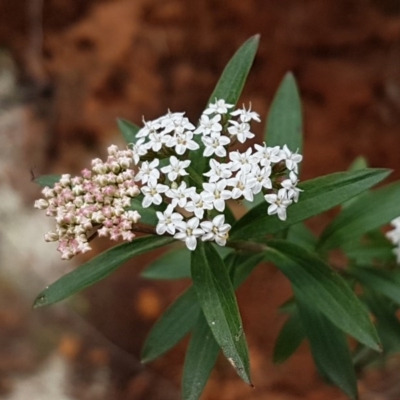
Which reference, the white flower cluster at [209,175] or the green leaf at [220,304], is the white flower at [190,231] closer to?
the white flower cluster at [209,175]

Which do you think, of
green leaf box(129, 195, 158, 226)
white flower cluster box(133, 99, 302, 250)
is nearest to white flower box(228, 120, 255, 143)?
white flower cluster box(133, 99, 302, 250)

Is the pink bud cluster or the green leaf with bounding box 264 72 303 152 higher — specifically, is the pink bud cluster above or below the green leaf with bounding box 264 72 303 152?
below

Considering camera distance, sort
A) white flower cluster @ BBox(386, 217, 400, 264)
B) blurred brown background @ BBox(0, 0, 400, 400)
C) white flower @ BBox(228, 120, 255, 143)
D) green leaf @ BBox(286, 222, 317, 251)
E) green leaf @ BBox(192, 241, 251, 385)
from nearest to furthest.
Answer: green leaf @ BBox(192, 241, 251, 385) → white flower @ BBox(228, 120, 255, 143) → white flower cluster @ BBox(386, 217, 400, 264) → green leaf @ BBox(286, 222, 317, 251) → blurred brown background @ BBox(0, 0, 400, 400)

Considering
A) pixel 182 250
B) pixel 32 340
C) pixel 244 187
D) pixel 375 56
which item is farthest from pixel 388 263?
pixel 32 340

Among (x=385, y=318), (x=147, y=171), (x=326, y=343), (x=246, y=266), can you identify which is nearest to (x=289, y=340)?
(x=326, y=343)

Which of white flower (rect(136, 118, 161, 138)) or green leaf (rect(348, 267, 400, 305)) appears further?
green leaf (rect(348, 267, 400, 305))

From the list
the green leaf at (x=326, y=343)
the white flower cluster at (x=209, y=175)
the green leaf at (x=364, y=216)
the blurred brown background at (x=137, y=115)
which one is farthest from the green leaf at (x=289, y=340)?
the blurred brown background at (x=137, y=115)

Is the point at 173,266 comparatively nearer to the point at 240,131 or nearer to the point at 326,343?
the point at 326,343

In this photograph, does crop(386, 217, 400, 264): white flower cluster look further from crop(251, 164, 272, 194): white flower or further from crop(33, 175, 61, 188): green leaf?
crop(33, 175, 61, 188): green leaf

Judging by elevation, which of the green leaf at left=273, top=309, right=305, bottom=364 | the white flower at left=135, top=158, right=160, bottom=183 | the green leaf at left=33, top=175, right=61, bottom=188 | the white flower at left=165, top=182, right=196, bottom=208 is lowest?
the green leaf at left=273, top=309, right=305, bottom=364
